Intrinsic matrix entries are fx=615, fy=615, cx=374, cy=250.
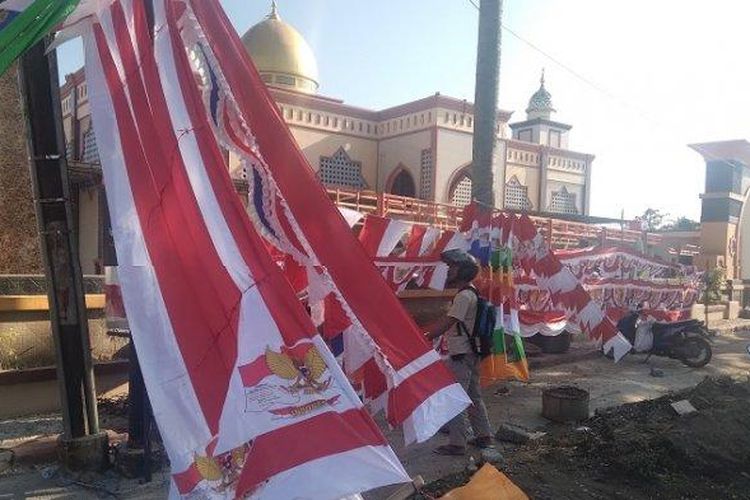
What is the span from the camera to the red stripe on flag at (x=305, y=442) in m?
2.38

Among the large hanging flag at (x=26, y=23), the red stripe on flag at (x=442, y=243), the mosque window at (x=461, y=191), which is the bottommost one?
the red stripe on flag at (x=442, y=243)

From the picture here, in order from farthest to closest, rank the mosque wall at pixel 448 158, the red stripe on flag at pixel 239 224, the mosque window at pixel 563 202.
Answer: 1. the mosque window at pixel 563 202
2. the mosque wall at pixel 448 158
3. the red stripe on flag at pixel 239 224

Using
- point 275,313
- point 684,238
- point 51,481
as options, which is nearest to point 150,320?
point 275,313

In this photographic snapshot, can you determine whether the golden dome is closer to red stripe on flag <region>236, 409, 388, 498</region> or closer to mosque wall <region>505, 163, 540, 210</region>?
mosque wall <region>505, 163, 540, 210</region>

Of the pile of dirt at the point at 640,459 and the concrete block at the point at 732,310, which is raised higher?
the pile of dirt at the point at 640,459

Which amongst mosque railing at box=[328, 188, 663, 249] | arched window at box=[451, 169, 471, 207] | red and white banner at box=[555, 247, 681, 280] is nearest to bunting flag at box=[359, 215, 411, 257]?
red and white banner at box=[555, 247, 681, 280]

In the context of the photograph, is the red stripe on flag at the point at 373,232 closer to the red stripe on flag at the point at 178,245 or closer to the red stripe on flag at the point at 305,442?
the red stripe on flag at the point at 178,245

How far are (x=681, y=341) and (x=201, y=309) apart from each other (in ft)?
29.8

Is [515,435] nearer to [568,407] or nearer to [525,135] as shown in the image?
[568,407]

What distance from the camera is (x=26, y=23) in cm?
281

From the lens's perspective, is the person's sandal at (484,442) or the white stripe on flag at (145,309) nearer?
the white stripe on flag at (145,309)

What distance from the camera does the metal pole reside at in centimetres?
397

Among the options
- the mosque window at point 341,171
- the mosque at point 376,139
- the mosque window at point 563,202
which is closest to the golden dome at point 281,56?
the mosque at point 376,139

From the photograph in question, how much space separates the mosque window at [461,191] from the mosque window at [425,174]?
→ 1087mm
